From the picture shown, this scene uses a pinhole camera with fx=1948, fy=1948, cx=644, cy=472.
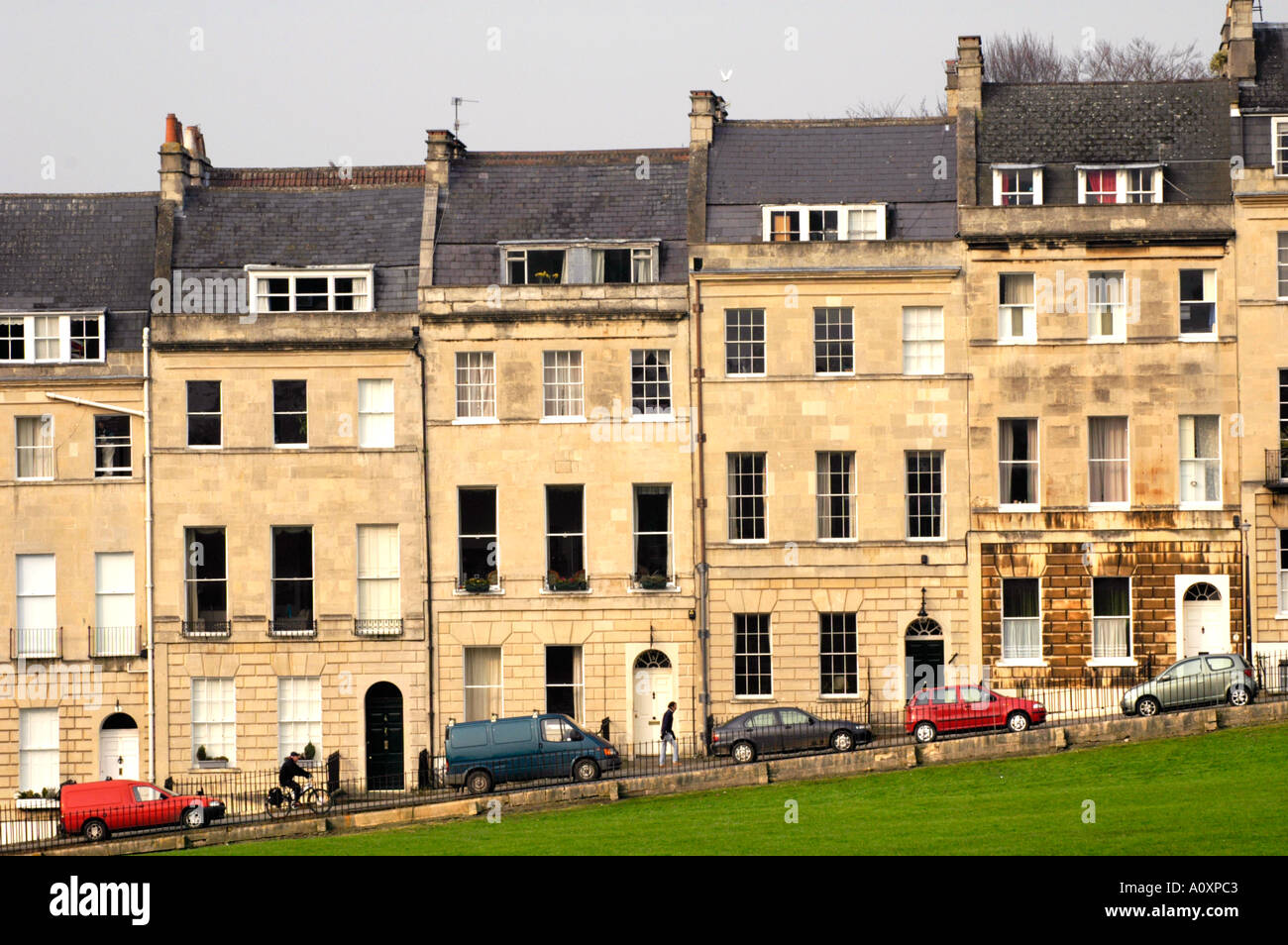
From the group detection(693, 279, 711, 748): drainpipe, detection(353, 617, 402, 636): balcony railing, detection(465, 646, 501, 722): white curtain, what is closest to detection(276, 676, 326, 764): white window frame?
detection(353, 617, 402, 636): balcony railing

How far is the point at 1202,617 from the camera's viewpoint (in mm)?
47938

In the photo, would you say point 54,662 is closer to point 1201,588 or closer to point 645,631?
point 645,631

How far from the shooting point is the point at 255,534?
1960 inches

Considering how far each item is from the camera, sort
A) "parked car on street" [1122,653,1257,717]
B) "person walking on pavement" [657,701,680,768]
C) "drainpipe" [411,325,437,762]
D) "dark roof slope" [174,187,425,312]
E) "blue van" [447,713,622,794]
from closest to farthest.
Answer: "parked car on street" [1122,653,1257,717], "blue van" [447,713,622,794], "person walking on pavement" [657,701,680,768], "drainpipe" [411,325,437,762], "dark roof slope" [174,187,425,312]

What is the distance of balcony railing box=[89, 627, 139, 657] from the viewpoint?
50062mm

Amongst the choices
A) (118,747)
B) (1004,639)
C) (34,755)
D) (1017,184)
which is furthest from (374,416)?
(1017,184)

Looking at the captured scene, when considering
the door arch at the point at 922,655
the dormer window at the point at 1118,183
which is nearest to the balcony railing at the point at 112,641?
the door arch at the point at 922,655

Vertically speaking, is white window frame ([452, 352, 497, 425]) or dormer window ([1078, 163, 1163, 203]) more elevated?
dormer window ([1078, 163, 1163, 203])

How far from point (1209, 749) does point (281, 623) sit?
23402mm

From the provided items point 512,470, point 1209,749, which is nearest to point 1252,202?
point 1209,749

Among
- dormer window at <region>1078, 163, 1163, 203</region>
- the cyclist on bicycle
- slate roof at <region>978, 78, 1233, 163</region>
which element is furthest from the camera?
slate roof at <region>978, 78, 1233, 163</region>

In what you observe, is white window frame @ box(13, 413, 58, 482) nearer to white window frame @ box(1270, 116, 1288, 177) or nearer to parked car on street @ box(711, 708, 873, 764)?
parked car on street @ box(711, 708, 873, 764)

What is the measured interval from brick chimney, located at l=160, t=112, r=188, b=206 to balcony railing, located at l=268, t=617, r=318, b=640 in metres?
11.8

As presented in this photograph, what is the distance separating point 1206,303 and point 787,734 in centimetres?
1525
